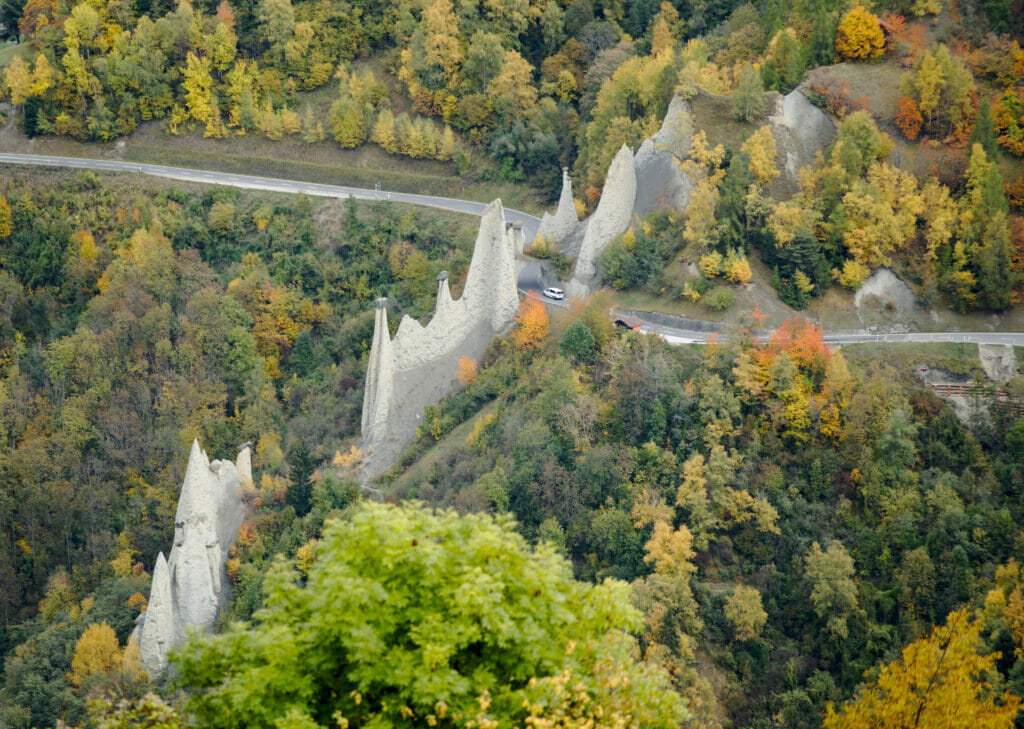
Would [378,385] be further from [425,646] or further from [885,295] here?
[425,646]

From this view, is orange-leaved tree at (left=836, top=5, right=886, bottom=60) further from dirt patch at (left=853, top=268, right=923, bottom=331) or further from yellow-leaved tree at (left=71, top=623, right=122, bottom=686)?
yellow-leaved tree at (left=71, top=623, right=122, bottom=686)

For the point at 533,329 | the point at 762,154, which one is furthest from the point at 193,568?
the point at 762,154

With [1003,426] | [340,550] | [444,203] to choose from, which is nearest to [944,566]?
Answer: [1003,426]

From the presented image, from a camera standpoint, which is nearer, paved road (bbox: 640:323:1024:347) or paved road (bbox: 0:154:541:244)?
paved road (bbox: 640:323:1024:347)

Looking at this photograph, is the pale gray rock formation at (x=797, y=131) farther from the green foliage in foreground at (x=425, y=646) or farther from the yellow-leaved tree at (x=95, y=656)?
the yellow-leaved tree at (x=95, y=656)

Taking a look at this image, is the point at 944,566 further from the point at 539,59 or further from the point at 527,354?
the point at 539,59

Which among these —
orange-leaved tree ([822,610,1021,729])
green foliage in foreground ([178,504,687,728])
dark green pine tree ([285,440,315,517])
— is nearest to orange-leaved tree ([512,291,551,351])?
dark green pine tree ([285,440,315,517])

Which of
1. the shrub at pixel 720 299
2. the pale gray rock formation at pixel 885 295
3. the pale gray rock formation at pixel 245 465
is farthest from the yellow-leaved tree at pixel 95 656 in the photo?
the pale gray rock formation at pixel 885 295
